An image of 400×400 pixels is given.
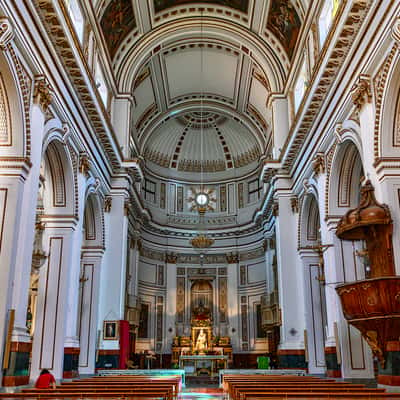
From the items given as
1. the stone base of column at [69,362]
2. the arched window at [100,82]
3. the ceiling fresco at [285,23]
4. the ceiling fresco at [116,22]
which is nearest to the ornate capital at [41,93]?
the arched window at [100,82]

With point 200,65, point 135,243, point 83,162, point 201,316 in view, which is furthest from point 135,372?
point 200,65

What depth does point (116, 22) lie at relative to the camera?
17812 mm

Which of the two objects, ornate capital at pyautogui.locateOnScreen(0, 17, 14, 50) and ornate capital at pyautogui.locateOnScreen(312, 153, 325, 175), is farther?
ornate capital at pyautogui.locateOnScreen(312, 153, 325, 175)

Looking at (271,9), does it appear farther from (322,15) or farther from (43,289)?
(43,289)

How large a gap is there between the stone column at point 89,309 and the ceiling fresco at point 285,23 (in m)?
10.4

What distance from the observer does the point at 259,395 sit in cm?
571

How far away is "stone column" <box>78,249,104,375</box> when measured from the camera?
16484mm

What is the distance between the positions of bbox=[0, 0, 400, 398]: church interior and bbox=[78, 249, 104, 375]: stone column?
0.05 metres

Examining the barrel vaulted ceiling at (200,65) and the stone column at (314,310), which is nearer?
the stone column at (314,310)

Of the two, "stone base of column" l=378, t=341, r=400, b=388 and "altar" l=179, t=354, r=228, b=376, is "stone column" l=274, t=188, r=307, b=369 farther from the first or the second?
"stone base of column" l=378, t=341, r=400, b=388

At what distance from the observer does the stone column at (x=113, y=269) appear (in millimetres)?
17156

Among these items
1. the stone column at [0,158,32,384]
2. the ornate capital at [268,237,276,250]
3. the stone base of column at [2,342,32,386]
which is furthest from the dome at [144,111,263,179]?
the stone base of column at [2,342,32,386]

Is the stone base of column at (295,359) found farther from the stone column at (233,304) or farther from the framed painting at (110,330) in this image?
the stone column at (233,304)

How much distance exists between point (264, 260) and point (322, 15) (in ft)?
48.5
